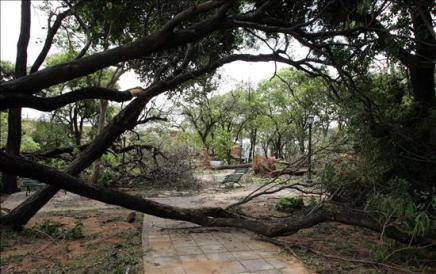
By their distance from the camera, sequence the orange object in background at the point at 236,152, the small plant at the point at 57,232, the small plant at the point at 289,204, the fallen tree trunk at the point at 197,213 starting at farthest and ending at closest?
the orange object in background at the point at 236,152
the small plant at the point at 289,204
the small plant at the point at 57,232
the fallen tree trunk at the point at 197,213

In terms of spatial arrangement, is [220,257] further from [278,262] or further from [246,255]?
[278,262]

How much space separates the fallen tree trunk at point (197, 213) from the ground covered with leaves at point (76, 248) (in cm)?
64

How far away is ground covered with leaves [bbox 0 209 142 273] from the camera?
4801mm

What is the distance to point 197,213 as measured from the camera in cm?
633

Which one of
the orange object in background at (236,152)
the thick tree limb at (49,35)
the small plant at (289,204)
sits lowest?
the small plant at (289,204)

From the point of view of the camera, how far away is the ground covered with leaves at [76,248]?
15.8 ft

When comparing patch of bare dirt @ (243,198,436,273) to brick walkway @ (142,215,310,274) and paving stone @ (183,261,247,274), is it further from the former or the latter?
paving stone @ (183,261,247,274)

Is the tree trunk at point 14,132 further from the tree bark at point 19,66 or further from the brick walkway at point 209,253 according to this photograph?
the brick walkway at point 209,253

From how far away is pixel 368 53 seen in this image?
21.1 ft

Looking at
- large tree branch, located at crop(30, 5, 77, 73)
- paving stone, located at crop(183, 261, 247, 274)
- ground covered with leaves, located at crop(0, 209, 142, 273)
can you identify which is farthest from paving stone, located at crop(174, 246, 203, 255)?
large tree branch, located at crop(30, 5, 77, 73)

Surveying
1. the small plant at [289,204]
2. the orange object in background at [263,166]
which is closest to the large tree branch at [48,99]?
the small plant at [289,204]

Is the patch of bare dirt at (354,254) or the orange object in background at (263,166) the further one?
the orange object in background at (263,166)

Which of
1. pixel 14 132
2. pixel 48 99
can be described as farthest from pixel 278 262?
pixel 14 132

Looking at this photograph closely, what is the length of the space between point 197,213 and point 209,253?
113cm
